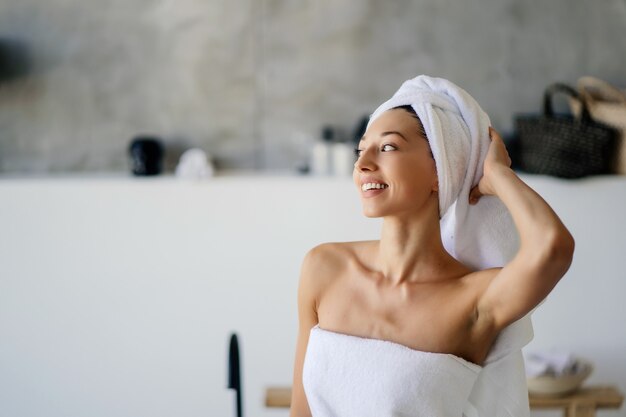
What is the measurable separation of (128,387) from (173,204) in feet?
2.55

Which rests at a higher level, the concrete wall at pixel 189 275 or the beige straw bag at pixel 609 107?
the beige straw bag at pixel 609 107

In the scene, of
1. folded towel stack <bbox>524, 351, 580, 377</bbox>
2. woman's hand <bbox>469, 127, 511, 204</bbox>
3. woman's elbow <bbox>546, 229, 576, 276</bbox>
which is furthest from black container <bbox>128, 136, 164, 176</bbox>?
woman's elbow <bbox>546, 229, 576, 276</bbox>

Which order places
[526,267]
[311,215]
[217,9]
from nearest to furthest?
[526,267] < [311,215] < [217,9]

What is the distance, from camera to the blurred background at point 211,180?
3.14 m

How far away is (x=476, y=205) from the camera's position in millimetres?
1526

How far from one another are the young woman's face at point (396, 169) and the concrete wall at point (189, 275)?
1557mm

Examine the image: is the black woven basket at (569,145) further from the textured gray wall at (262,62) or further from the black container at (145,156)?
the black container at (145,156)

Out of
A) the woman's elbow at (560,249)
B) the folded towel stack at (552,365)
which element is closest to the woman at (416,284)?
the woman's elbow at (560,249)

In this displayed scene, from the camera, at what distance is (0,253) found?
10.4 feet

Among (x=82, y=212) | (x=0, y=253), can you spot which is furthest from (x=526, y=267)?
(x=0, y=253)

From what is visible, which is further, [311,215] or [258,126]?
[258,126]

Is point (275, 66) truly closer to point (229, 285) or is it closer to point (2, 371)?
point (229, 285)

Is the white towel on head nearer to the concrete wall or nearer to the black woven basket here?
the concrete wall


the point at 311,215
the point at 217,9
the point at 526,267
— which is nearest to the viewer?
the point at 526,267
